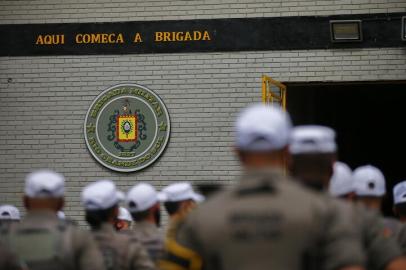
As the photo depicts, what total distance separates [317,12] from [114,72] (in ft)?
10.3

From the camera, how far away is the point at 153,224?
7.20m

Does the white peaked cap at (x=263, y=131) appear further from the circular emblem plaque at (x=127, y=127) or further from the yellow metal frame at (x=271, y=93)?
the circular emblem plaque at (x=127, y=127)

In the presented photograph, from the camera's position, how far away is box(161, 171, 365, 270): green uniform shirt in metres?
3.63

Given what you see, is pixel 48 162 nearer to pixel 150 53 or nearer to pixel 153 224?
pixel 150 53

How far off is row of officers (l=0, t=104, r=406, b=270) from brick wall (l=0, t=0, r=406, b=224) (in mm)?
8046

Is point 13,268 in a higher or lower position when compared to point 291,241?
lower

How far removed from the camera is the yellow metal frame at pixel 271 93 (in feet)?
44.2

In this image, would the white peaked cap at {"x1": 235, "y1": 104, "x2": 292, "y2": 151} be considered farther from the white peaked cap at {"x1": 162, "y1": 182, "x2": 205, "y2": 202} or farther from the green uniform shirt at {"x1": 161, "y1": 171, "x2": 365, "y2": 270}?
the white peaked cap at {"x1": 162, "y1": 182, "x2": 205, "y2": 202}

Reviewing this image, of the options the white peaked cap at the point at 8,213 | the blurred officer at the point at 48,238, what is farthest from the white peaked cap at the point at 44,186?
the white peaked cap at the point at 8,213

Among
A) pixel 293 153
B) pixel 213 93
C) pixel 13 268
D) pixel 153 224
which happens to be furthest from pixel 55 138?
pixel 293 153

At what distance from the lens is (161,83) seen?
46.7 ft

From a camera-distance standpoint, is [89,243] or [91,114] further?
[91,114]

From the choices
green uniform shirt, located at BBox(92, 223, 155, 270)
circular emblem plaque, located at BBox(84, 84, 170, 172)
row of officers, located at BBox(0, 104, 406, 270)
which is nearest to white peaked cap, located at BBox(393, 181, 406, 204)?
row of officers, located at BBox(0, 104, 406, 270)

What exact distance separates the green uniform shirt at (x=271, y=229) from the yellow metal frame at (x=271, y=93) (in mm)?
9701
